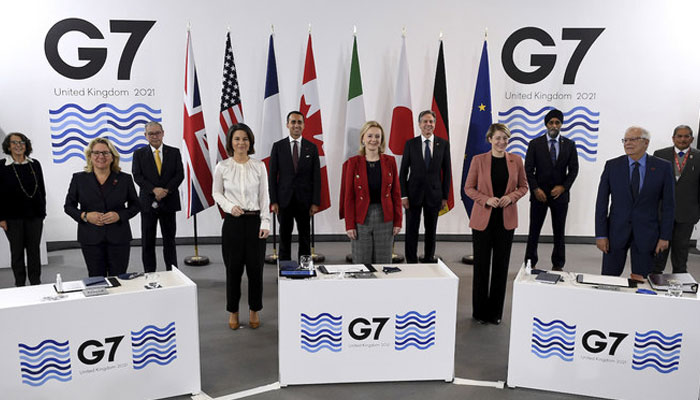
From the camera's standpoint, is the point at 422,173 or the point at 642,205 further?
the point at 422,173

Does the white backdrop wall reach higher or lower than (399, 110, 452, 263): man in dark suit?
higher

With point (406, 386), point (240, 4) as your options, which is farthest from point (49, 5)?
point (406, 386)

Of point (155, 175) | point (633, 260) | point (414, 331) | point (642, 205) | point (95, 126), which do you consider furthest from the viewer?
point (95, 126)

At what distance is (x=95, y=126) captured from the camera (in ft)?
20.5

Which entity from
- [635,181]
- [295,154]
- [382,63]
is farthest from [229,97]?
[635,181]

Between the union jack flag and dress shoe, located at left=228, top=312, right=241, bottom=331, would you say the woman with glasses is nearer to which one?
the union jack flag

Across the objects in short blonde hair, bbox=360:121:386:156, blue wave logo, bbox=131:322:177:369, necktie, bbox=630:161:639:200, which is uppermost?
short blonde hair, bbox=360:121:386:156

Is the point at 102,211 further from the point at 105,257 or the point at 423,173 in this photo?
the point at 423,173

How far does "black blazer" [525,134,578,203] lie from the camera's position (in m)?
5.35

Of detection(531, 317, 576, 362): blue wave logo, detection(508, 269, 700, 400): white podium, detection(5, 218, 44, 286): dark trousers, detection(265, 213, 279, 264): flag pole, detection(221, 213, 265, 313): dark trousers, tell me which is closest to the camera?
detection(508, 269, 700, 400): white podium

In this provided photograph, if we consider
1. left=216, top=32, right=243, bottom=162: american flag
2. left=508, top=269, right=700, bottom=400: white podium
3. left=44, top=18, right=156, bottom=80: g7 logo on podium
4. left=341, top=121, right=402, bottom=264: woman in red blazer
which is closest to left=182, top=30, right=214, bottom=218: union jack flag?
left=216, top=32, right=243, bottom=162: american flag

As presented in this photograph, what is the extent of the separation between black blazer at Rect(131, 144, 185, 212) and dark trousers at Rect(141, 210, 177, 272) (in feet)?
0.27

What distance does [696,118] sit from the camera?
6562 mm

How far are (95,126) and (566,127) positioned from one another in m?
5.85
